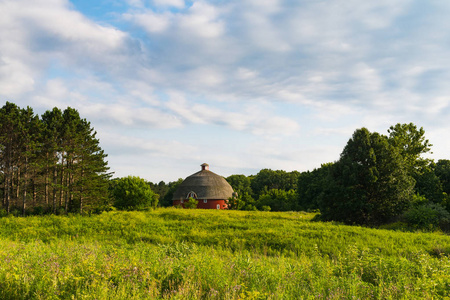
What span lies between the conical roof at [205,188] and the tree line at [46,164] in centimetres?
2673

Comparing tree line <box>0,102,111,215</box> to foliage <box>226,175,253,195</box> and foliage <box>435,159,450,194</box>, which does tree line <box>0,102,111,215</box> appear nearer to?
foliage <box>435,159,450,194</box>

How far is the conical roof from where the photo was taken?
64000 millimetres

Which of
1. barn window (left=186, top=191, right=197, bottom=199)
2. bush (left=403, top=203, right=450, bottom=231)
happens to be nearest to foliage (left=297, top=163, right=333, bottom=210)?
barn window (left=186, top=191, right=197, bottom=199)

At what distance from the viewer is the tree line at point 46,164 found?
1329 inches

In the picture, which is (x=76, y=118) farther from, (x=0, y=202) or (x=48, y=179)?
(x=0, y=202)

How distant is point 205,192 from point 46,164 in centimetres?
3432

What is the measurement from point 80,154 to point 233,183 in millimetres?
58245

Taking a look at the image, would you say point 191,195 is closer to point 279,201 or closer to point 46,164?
point 279,201

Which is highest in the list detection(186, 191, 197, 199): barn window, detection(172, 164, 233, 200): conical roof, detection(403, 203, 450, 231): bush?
detection(172, 164, 233, 200): conical roof

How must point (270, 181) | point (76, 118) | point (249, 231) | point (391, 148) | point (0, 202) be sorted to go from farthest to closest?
point (270, 181), point (76, 118), point (0, 202), point (391, 148), point (249, 231)

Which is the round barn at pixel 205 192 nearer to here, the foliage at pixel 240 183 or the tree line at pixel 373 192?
the foliage at pixel 240 183

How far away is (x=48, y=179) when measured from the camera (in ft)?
125

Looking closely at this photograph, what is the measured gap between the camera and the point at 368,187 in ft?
97.3

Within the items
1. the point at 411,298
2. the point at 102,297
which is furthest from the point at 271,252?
the point at 102,297
